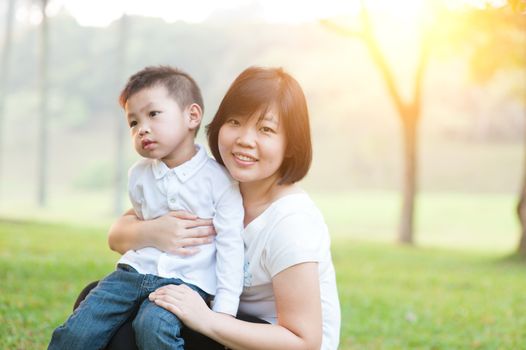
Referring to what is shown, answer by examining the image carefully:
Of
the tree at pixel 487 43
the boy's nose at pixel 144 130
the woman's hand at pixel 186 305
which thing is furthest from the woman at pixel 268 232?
the tree at pixel 487 43

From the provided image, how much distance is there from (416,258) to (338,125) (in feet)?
110

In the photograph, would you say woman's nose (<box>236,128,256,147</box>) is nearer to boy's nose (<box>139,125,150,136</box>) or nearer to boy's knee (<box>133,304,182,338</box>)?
boy's nose (<box>139,125,150,136</box>)

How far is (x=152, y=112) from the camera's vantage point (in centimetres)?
283

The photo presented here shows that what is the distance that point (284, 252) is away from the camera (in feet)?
8.52

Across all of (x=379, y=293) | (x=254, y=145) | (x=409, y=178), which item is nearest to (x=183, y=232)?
(x=254, y=145)

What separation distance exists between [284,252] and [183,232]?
0.39m

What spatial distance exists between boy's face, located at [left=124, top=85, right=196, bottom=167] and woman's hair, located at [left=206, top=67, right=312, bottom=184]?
0.55 feet

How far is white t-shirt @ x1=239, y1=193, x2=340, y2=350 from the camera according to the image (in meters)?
2.60

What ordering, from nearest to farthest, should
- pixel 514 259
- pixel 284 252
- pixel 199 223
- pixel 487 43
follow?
pixel 284 252, pixel 199 223, pixel 514 259, pixel 487 43

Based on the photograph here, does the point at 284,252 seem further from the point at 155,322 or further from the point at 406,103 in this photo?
the point at 406,103

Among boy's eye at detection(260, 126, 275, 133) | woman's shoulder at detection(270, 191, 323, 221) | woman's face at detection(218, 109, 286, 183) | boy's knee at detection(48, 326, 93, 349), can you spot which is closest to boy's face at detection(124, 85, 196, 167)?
woman's face at detection(218, 109, 286, 183)

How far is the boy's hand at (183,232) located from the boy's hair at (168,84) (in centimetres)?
42

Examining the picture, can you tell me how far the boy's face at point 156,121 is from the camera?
→ 2814 mm

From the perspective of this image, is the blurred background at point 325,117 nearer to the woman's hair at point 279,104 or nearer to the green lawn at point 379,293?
the green lawn at point 379,293
